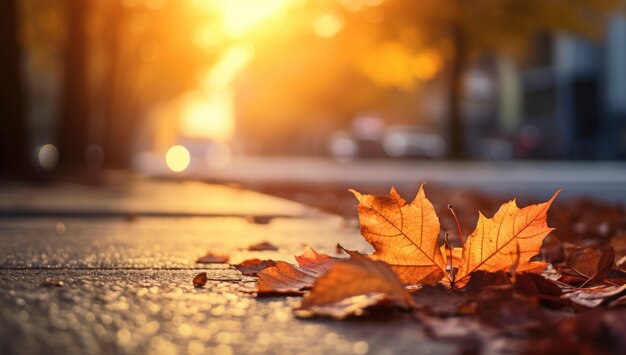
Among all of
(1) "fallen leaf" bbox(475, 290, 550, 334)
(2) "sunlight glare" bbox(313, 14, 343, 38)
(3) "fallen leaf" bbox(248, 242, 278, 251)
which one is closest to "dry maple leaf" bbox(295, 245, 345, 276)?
(1) "fallen leaf" bbox(475, 290, 550, 334)

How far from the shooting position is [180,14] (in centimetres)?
2342

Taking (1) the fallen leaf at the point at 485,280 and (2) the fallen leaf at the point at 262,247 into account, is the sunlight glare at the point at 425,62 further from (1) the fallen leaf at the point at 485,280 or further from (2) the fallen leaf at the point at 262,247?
(1) the fallen leaf at the point at 485,280

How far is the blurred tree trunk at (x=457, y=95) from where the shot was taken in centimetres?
2500

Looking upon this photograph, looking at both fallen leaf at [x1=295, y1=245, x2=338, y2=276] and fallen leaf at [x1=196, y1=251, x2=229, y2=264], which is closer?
fallen leaf at [x1=295, y1=245, x2=338, y2=276]

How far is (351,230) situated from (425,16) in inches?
753

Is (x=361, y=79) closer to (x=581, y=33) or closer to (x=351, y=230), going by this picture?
(x=581, y=33)

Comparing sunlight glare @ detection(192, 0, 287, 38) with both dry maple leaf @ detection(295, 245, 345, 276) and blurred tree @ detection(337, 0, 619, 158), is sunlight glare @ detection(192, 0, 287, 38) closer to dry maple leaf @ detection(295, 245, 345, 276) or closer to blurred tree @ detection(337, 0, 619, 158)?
blurred tree @ detection(337, 0, 619, 158)

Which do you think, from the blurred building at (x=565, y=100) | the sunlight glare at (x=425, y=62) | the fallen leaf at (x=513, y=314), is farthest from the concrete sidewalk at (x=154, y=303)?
the blurred building at (x=565, y=100)

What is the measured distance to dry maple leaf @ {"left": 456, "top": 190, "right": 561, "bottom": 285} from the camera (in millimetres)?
2221

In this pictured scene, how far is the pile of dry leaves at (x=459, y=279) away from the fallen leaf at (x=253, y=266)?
264 mm

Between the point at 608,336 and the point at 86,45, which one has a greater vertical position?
the point at 86,45

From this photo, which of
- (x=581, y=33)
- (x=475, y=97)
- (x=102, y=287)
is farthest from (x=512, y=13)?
(x=475, y=97)

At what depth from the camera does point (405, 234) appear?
2285 mm

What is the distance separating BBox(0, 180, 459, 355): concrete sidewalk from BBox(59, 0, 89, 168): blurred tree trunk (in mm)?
10265
